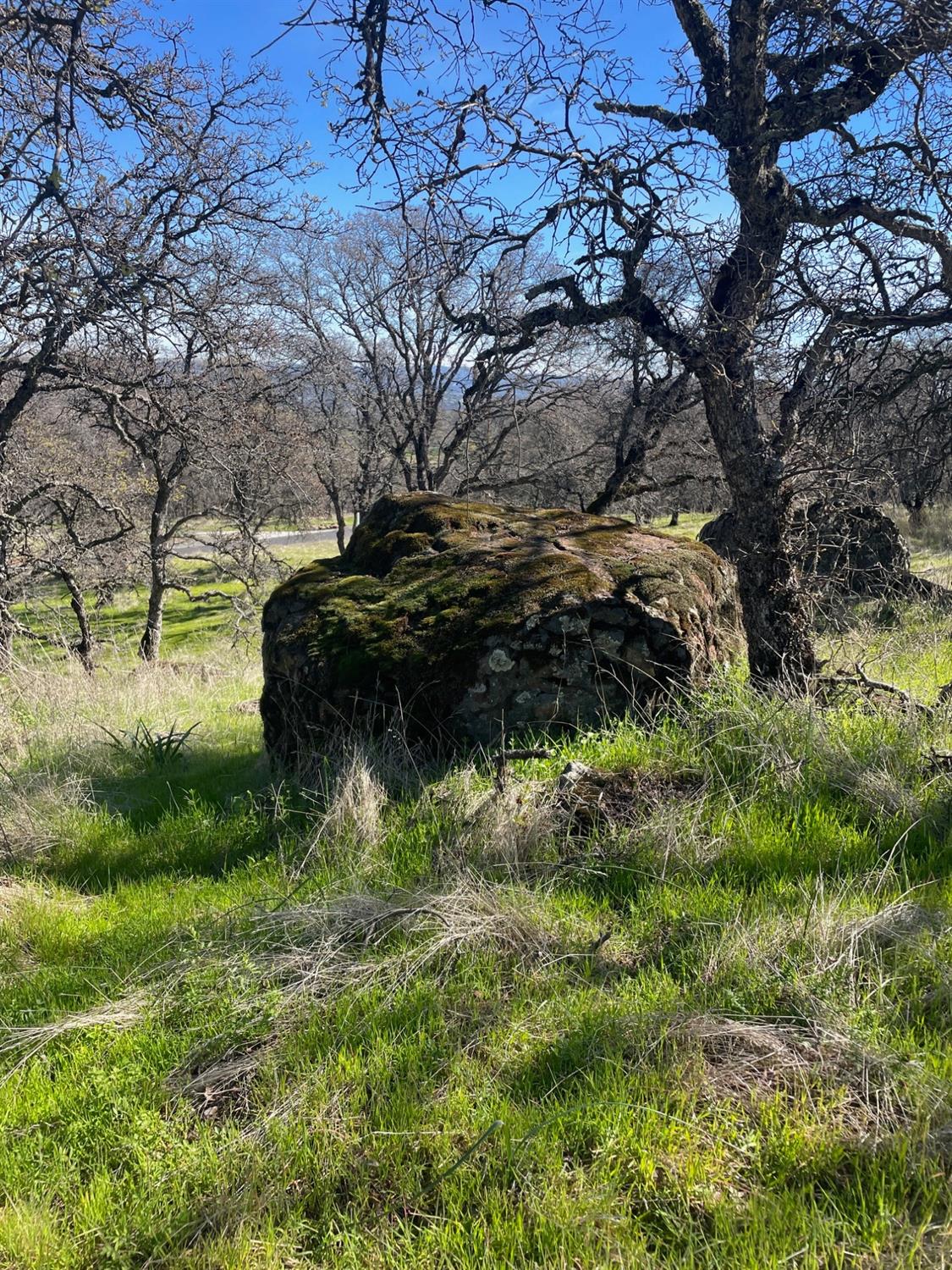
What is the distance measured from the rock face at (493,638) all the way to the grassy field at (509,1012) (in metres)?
0.38

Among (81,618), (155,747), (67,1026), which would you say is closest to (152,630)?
(81,618)

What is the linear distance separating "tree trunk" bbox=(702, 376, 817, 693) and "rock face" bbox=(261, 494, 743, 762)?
0.37 meters

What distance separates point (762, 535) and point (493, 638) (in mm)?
1917

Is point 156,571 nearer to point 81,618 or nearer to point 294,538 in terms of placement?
point 81,618

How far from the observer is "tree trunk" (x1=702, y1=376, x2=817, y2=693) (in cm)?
486

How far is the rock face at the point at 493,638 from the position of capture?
4.66 m

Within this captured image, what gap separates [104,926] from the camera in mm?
3441

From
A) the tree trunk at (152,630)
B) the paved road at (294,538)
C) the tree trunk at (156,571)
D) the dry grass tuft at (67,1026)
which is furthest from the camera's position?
the paved road at (294,538)

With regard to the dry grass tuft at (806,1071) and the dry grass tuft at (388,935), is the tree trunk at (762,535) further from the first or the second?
the dry grass tuft at (806,1071)

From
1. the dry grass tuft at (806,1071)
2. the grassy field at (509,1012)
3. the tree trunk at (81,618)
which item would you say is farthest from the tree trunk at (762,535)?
the tree trunk at (81,618)

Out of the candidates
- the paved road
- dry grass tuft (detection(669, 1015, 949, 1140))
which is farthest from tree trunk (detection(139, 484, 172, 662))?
the paved road

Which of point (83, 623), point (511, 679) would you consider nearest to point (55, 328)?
point (83, 623)

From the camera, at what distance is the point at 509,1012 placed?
254 cm

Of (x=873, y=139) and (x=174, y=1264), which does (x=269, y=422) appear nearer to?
(x=873, y=139)
